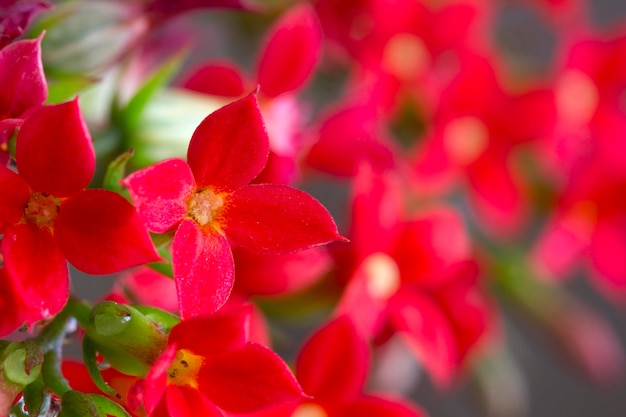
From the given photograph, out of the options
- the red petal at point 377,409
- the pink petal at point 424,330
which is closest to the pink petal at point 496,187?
the pink petal at point 424,330

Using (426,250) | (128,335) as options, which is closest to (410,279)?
(426,250)

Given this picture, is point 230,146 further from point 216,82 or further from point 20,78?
point 216,82

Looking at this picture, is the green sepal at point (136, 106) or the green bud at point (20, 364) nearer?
the green bud at point (20, 364)

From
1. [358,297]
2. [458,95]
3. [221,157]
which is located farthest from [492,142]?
[221,157]

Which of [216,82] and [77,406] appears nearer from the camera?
[77,406]

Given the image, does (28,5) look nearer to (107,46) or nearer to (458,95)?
(107,46)

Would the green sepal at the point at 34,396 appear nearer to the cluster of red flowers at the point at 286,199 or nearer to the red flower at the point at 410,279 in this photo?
the cluster of red flowers at the point at 286,199

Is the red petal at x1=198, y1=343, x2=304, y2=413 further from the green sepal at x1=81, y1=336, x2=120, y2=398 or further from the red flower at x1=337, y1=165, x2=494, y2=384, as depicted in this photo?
the red flower at x1=337, y1=165, x2=494, y2=384
